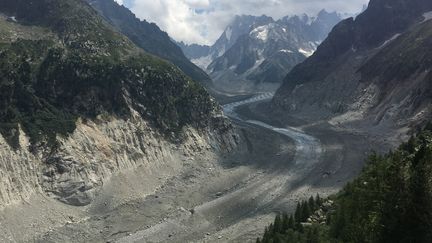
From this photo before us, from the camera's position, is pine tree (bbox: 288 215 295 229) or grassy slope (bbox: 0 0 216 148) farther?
grassy slope (bbox: 0 0 216 148)

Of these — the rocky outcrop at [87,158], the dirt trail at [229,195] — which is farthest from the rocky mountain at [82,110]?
the dirt trail at [229,195]

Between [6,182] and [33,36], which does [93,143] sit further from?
[33,36]

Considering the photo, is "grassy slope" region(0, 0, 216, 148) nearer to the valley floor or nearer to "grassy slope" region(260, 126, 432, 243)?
the valley floor

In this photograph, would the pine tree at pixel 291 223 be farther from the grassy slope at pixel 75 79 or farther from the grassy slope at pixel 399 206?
the grassy slope at pixel 75 79

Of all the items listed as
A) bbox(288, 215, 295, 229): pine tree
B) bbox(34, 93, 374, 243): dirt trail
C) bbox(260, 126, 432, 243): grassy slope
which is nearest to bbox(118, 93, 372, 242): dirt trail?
bbox(34, 93, 374, 243): dirt trail

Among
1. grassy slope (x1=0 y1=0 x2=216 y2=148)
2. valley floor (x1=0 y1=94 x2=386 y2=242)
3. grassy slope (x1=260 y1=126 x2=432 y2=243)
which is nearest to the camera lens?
grassy slope (x1=260 y1=126 x2=432 y2=243)

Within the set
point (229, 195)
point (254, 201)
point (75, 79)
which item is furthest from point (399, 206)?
point (75, 79)

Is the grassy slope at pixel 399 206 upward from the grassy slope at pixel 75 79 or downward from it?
downward

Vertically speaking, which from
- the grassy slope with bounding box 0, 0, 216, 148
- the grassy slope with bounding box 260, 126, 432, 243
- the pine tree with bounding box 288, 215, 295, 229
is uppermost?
the grassy slope with bounding box 0, 0, 216, 148
